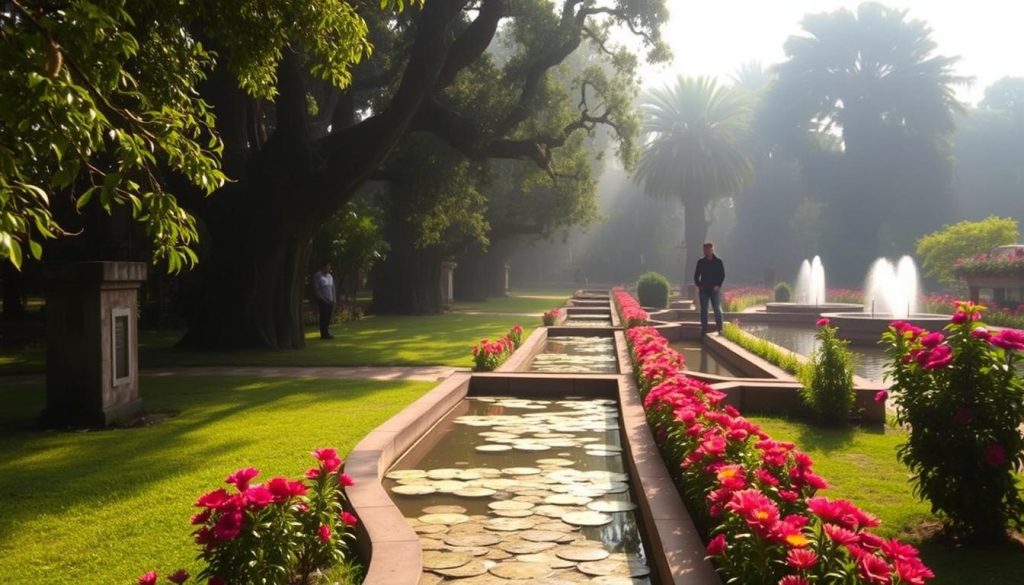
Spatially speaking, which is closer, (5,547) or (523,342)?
(5,547)

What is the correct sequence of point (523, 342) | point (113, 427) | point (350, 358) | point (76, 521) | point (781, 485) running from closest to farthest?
point (781, 485), point (76, 521), point (113, 427), point (350, 358), point (523, 342)

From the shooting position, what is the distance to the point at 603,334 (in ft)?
60.7

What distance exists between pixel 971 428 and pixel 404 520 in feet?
10.1

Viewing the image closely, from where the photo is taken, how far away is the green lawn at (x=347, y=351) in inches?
513

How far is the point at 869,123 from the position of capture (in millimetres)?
57094

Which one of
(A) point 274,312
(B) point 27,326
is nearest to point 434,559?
(A) point 274,312

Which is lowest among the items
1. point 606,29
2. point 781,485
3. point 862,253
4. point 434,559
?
point 434,559

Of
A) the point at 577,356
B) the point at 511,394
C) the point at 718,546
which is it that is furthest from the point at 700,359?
the point at 718,546

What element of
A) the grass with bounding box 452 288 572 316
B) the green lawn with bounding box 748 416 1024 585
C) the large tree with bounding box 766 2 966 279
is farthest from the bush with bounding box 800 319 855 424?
the large tree with bounding box 766 2 966 279

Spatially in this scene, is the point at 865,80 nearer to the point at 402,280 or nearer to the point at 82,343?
the point at 402,280

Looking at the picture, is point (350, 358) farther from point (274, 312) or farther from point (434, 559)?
point (434, 559)

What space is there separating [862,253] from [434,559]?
56773mm

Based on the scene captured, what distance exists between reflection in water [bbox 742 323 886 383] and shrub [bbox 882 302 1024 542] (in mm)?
4329

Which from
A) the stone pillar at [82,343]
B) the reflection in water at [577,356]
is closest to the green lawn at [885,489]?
the reflection in water at [577,356]
